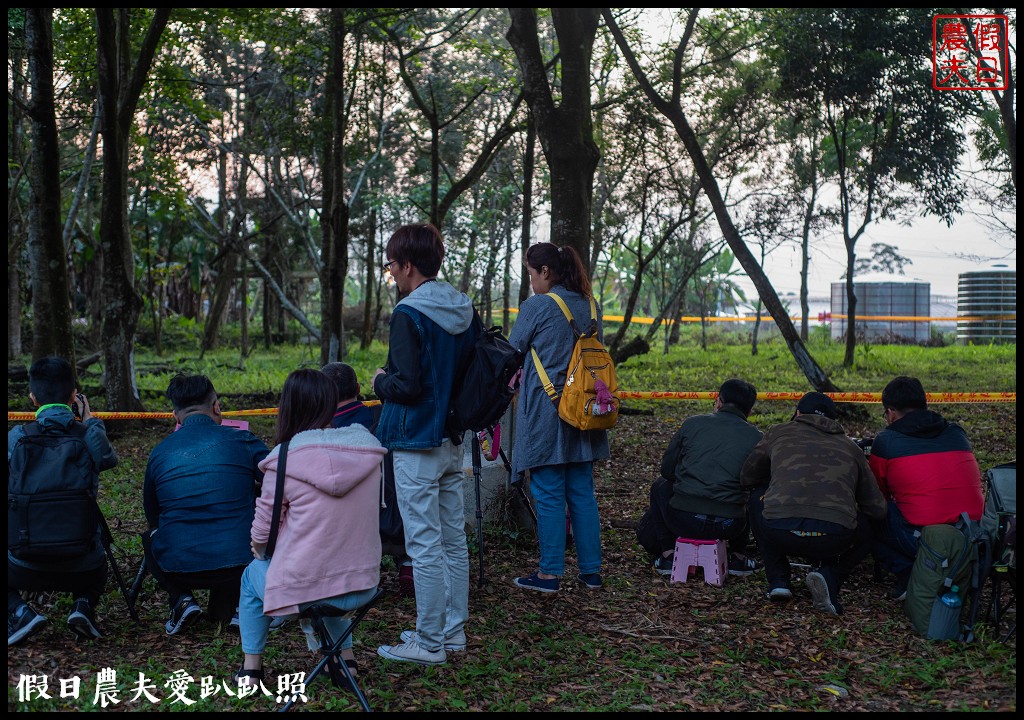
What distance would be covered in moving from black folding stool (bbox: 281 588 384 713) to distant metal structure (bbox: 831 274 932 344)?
2625 centimetres

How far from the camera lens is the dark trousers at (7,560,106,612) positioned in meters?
4.18

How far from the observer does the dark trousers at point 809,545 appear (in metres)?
4.85

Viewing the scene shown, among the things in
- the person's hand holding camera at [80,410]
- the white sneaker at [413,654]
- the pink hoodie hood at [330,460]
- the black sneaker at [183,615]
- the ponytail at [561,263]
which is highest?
the ponytail at [561,263]

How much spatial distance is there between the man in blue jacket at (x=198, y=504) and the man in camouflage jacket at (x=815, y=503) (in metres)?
2.68

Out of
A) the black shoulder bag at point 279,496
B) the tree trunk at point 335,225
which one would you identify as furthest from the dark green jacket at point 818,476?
the tree trunk at point 335,225

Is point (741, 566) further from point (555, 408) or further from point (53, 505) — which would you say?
point (53, 505)

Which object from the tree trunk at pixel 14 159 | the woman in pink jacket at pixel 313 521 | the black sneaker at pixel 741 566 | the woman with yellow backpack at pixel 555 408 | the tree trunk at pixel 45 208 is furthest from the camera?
the tree trunk at pixel 14 159

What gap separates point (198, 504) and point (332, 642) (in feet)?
3.35

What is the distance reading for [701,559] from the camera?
5.40 meters

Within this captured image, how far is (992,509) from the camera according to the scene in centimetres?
459

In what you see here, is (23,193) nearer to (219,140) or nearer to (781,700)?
(219,140)

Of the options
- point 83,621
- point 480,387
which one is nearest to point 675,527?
point 480,387

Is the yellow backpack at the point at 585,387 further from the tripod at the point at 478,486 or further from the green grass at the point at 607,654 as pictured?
the green grass at the point at 607,654

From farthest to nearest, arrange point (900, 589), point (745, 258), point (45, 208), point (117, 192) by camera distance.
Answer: point (745, 258) → point (117, 192) → point (45, 208) → point (900, 589)
